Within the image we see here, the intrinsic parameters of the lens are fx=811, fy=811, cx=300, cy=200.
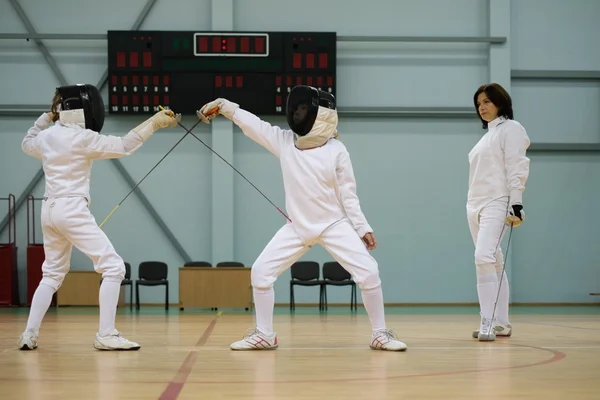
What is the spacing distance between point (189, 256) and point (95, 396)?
8.02m

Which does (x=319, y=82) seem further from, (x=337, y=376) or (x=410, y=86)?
(x=337, y=376)

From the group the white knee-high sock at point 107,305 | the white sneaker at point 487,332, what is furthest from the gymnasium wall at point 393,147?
the white knee-high sock at point 107,305

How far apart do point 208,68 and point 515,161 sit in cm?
606

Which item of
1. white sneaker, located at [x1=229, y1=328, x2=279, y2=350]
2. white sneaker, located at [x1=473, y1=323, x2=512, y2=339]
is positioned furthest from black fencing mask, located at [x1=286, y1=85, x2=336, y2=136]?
white sneaker, located at [x1=473, y1=323, x2=512, y2=339]

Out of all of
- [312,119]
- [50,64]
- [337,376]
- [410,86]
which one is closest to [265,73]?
[410,86]

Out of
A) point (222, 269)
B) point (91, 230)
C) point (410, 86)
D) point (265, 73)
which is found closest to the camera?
point (91, 230)

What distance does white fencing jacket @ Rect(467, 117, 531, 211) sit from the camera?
512 cm

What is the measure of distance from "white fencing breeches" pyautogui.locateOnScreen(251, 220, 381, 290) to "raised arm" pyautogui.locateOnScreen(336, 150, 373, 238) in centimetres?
5

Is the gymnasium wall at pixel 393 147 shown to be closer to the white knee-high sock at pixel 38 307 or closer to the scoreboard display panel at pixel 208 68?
the scoreboard display panel at pixel 208 68

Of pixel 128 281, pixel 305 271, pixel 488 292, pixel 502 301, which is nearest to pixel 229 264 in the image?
pixel 305 271

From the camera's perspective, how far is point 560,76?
443 inches

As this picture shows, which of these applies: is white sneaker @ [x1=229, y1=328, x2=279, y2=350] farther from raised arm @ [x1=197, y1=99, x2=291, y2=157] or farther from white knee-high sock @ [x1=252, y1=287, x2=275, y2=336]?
raised arm @ [x1=197, y1=99, x2=291, y2=157]

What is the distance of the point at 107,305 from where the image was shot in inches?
178

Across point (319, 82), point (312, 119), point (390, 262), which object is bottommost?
point (390, 262)
